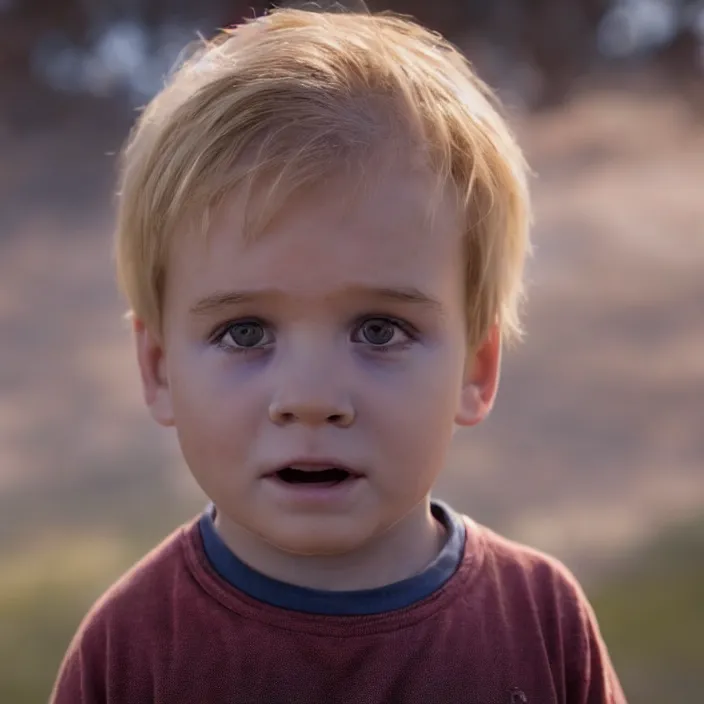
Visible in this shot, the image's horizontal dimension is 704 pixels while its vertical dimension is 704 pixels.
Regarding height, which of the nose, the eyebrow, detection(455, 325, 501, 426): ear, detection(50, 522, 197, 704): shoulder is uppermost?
the eyebrow

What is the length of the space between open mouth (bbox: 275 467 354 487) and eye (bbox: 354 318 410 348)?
158mm

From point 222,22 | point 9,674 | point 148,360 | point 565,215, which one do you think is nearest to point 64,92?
point 222,22

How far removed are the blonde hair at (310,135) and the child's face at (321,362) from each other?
0.04 metres

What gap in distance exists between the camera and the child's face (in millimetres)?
1310

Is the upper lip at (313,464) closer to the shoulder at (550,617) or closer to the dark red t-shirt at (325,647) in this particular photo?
the dark red t-shirt at (325,647)

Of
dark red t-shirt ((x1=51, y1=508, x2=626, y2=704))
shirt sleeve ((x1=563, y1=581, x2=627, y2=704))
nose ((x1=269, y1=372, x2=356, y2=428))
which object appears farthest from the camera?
shirt sleeve ((x1=563, y1=581, x2=627, y2=704))

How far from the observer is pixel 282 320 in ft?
4.38

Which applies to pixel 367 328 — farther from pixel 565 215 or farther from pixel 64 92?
pixel 64 92

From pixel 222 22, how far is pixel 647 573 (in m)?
4.71

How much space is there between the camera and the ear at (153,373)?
1.51 metres

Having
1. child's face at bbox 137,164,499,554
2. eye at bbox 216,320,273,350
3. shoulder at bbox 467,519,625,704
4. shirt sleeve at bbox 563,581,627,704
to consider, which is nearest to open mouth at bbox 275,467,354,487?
child's face at bbox 137,164,499,554

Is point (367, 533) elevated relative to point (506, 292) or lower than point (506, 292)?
lower

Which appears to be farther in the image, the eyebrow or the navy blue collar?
the navy blue collar

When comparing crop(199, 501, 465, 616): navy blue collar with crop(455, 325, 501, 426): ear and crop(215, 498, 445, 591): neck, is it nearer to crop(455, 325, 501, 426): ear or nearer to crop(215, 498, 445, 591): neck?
crop(215, 498, 445, 591): neck
